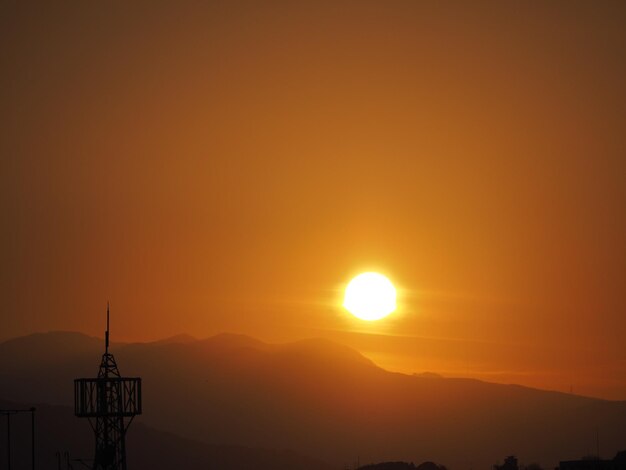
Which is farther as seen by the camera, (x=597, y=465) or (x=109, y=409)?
(x=597, y=465)

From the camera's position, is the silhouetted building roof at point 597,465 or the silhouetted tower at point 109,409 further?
the silhouetted building roof at point 597,465

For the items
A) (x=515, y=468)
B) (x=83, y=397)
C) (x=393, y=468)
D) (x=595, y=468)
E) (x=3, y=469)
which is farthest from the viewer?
(x=3, y=469)

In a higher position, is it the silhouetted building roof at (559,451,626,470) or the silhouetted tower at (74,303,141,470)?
the silhouetted tower at (74,303,141,470)

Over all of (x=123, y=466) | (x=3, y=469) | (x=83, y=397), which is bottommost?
(x=3, y=469)

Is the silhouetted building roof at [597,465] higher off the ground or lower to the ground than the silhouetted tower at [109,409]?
lower

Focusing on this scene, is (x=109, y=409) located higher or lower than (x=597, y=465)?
higher

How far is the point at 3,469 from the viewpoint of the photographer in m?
200

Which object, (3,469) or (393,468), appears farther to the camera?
(3,469)

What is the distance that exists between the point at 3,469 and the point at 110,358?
467 feet

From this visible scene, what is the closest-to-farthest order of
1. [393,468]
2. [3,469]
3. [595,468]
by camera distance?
1. [595,468]
2. [393,468]
3. [3,469]

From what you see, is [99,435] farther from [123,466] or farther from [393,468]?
[393,468]

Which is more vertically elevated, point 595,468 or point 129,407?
point 129,407

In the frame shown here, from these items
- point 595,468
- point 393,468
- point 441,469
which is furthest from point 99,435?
A: point 441,469

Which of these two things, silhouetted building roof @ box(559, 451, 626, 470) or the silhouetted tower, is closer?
the silhouetted tower
